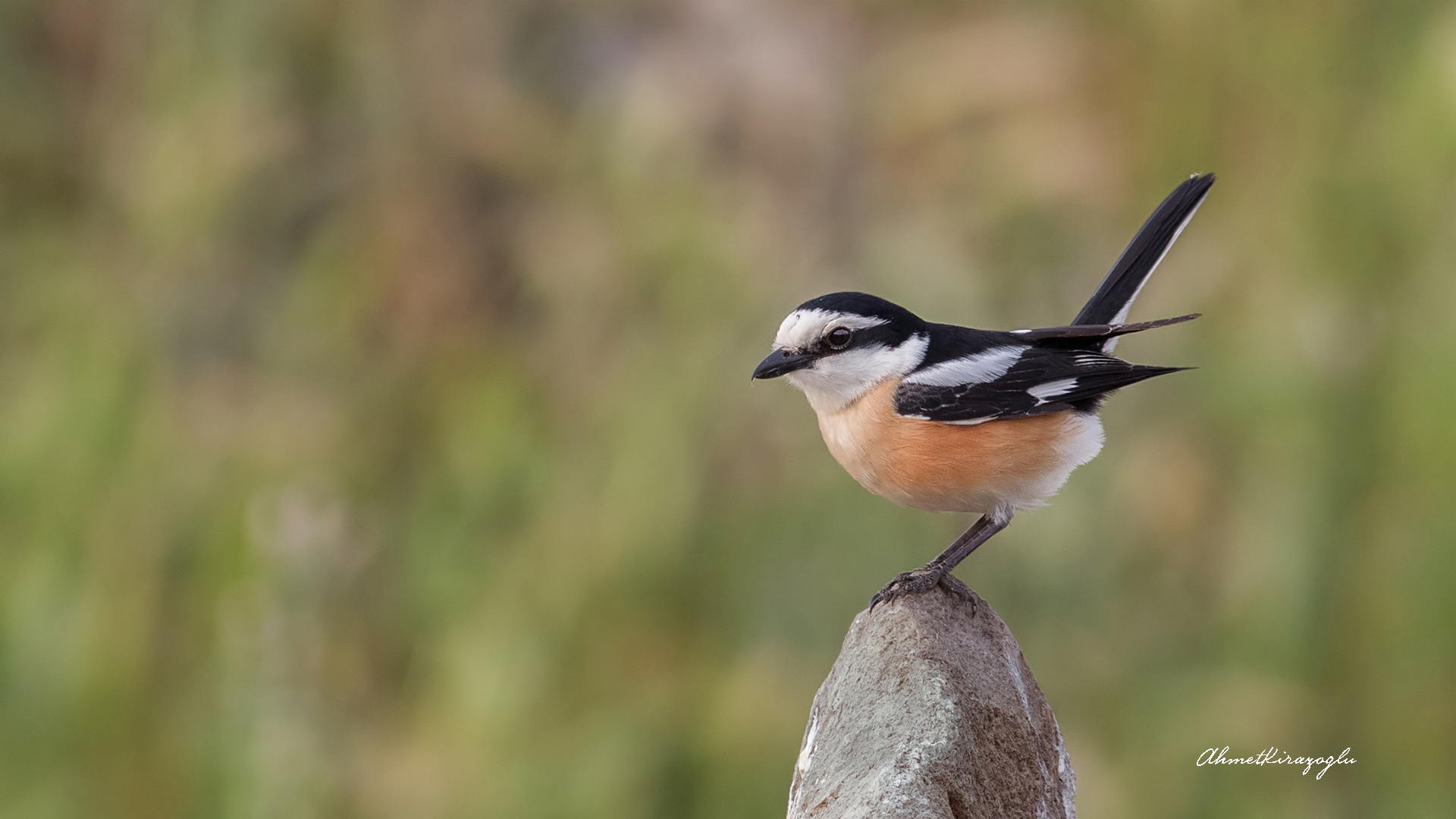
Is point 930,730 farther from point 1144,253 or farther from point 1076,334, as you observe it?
point 1144,253

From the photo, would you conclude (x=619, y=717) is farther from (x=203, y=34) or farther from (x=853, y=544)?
(x=203, y=34)

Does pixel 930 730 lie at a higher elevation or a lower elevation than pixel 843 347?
lower

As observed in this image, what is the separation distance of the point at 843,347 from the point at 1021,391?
0.23 meters

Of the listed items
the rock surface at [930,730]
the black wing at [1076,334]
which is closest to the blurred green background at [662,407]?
the black wing at [1076,334]

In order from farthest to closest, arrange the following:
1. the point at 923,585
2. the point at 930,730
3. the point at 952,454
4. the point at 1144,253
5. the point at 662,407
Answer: the point at 662,407
the point at 1144,253
the point at 952,454
the point at 923,585
the point at 930,730

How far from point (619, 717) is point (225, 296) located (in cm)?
156

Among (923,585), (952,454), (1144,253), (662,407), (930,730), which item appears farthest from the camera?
(662,407)

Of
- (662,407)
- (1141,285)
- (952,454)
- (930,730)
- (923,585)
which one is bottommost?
(930,730)

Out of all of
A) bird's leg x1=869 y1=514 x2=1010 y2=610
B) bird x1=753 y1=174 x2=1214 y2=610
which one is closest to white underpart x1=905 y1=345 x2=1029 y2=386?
bird x1=753 y1=174 x2=1214 y2=610

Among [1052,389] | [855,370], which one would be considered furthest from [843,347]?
[1052,389]

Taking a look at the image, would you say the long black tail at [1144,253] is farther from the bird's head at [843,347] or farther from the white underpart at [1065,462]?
the bird's head at [843,347]

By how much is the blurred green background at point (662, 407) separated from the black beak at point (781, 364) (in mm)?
929

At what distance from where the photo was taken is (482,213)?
327cm

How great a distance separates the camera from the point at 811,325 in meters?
1.55
